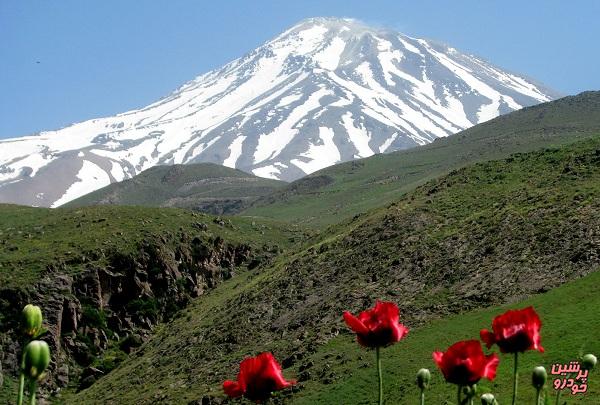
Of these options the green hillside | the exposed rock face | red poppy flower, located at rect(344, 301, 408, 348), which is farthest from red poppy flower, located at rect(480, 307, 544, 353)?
the exposed rock face

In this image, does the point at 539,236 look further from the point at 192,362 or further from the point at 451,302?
the point at 192,362

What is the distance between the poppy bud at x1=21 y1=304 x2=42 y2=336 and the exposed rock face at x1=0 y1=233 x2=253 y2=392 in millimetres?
42142

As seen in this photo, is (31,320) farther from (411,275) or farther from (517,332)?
(411,275)

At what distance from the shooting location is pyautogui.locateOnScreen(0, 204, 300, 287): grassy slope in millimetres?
53062

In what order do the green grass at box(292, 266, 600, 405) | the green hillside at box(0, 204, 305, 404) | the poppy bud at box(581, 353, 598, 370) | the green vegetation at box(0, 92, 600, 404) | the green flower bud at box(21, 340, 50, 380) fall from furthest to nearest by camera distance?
the green hillside at box(0, 204, 305, 404)
the green vegetation at box(0, 92, 600, 404)
the green grass at box(292, 266, 600, 405)
the poppy bud at box(581, 353, 598, 370)
the green flower bud at box(21, 340, 50, 380)

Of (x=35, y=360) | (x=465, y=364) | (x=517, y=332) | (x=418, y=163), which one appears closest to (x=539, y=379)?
(x=517, y=332)

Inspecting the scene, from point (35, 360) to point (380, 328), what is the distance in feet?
6.37

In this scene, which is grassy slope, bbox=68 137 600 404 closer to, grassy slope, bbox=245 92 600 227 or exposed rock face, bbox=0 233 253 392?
exposed rock face, bbox=0 233 253 392

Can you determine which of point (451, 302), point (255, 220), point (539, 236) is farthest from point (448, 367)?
point (255, 220)

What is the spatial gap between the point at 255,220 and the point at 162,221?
1914cm

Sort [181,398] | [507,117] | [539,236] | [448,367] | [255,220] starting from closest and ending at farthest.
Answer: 1. [448,367]
2. [181,398]
3. [539,236]
4. [255,220]
5. [507,117]

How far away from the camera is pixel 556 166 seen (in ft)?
168

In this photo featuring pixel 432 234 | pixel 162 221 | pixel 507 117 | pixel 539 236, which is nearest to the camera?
pixel 539 236

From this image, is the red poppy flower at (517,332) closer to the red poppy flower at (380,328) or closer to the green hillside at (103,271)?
the red poppy flower at (380,328)
